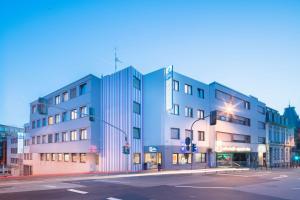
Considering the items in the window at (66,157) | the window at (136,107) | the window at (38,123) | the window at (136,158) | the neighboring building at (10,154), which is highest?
the window at (136,107)

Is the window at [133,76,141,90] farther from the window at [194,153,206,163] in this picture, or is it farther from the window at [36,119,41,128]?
the window at [36,119,41,128]

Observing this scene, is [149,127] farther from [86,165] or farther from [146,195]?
[146,195]

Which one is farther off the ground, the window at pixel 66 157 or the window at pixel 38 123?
the window at pixel 38 123

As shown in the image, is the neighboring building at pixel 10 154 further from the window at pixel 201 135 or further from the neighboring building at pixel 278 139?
the neighboring building at pixel 278 139

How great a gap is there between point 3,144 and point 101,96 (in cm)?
7391

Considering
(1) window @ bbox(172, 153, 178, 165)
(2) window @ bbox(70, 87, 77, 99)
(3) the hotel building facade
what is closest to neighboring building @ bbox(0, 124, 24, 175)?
(3) the hotel building facade

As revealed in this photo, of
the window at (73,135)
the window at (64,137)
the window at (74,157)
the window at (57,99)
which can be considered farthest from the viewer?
the window at (57,99)

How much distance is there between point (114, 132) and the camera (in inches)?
1563

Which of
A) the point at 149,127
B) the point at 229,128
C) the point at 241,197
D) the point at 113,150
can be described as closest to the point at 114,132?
the point at 113,150

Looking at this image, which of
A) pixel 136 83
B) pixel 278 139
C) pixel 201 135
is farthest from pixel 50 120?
pixel 278 139

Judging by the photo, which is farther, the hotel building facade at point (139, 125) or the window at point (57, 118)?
the window at point (57, 118)

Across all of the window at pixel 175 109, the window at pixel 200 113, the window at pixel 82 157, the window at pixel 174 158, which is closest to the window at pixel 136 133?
the window at pixel 174 158

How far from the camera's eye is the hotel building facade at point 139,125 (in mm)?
38125

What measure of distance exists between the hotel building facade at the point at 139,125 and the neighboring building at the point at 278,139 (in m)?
16.4
